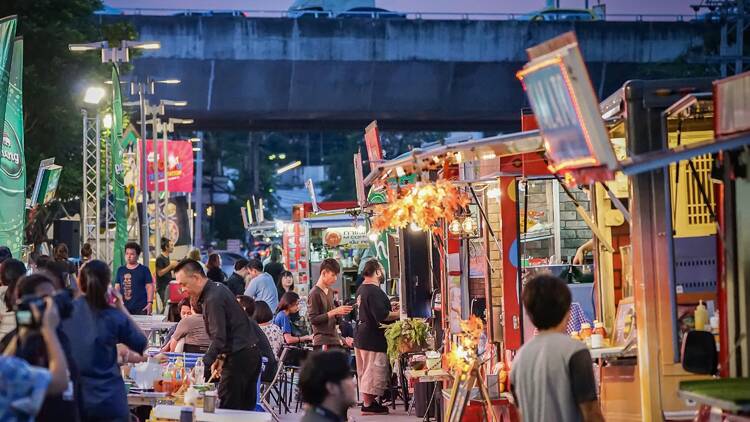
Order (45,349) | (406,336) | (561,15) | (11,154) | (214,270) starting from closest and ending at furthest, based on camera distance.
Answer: (45,349) < (11,154) < (406,336) < (214,270) < (561,15)

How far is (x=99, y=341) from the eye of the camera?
8.22 metres

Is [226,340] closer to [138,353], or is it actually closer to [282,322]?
[138,353]

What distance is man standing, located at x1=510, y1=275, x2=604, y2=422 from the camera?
21.5ft

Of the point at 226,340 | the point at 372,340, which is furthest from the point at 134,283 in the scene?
the point at 226,340

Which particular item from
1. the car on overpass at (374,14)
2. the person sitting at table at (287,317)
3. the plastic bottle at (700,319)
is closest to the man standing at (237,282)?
the person sitting at table at (287,317)

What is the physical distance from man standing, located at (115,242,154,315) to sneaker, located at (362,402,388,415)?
4543mm

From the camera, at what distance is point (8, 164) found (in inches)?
640

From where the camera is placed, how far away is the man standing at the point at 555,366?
21.5 feet

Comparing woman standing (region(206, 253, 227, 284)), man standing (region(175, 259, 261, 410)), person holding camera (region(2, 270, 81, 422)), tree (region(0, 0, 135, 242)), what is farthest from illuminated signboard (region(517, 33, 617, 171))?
tree (region(0, 0, 135, 242))

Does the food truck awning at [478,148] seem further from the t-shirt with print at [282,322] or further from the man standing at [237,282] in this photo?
the man standing at [237,282]

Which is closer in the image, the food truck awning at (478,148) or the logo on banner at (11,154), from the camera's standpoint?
the food truck awning at (478,148)

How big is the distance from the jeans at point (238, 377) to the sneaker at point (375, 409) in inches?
228

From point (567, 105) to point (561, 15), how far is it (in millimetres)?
39931

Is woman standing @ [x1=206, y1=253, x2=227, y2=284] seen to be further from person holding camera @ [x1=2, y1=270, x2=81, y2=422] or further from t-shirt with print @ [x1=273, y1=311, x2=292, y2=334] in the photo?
person holding camera @ [x1=2, y1=270, x2=81, y2=422]
